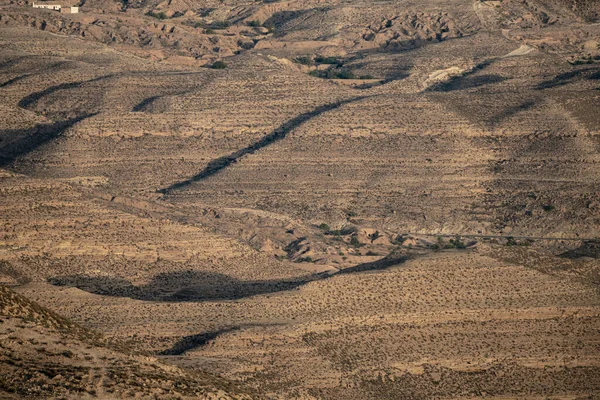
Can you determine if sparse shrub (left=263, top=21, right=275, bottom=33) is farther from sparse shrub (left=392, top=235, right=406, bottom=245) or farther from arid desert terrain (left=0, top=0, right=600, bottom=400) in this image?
sparse shrub (left=392, top=235, right=406, bottom=245)

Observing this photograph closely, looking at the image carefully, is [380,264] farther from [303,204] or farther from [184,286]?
[303,204]

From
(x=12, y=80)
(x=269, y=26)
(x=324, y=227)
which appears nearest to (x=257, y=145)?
(x=324, y=227)

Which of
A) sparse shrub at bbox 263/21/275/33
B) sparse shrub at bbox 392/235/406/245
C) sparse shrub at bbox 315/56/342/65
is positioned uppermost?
sparse shrub at bbox 392/235/406/245

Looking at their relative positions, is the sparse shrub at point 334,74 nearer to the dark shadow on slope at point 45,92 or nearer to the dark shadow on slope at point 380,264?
the dark shadow on slope at point 45,92

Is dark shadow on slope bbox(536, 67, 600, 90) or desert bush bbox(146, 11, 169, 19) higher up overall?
dark shadow on slope bbox(536, 67, 600, 90)

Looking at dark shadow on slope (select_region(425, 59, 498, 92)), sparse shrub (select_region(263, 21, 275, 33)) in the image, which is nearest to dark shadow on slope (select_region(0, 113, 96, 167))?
dark shadow on slope (select_region(425, 59, 498, 92))

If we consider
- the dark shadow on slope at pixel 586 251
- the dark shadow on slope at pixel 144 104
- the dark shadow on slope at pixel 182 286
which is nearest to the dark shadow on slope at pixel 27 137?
the dark shadow on slope at pixel 144 104
